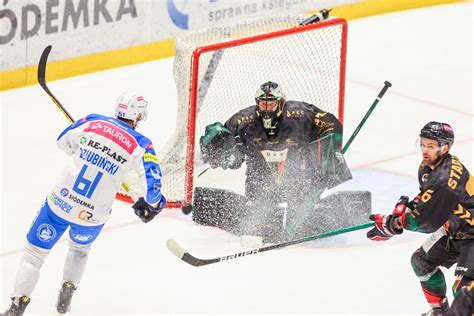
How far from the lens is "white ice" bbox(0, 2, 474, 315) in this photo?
5965mm

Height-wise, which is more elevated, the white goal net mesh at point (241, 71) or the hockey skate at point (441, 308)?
the white goal net mesh at point (241, 71)

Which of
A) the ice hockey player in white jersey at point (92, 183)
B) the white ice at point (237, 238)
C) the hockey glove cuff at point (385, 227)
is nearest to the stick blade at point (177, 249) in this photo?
the ice hockey player in white jersey at point (92, 183)

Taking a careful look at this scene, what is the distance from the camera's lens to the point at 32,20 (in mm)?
8617

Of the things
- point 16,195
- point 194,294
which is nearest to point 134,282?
point 194,294

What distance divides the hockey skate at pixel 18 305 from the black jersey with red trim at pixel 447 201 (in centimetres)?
167

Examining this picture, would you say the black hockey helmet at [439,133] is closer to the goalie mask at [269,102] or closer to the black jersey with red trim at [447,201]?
the black jersey with red trim at [447,201]

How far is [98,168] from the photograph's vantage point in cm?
539

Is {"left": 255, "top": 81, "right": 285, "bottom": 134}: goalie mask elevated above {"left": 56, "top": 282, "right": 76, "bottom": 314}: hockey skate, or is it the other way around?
{"left": 255, "top": 81, "right": 285, "bottom": 134}: goalie mask

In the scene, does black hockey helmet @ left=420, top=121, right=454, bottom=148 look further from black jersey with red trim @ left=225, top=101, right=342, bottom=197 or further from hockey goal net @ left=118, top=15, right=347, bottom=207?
hockey goal net @ left=118, top=15, right=347, bottom=207

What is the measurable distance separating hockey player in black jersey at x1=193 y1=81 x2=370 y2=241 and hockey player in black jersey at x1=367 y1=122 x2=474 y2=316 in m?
1.32

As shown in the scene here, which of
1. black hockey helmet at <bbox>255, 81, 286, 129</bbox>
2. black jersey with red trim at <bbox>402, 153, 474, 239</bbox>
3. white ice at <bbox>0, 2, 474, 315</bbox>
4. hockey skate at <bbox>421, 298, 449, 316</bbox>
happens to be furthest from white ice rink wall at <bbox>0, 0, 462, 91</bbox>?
black jersey with red trim at <bbox>402, 153, 474, 239</bbox>

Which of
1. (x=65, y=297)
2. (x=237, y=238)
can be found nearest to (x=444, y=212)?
(x=65, y=297)

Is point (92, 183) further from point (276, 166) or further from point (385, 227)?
point (276, 166)

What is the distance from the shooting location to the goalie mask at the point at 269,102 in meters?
6.41
